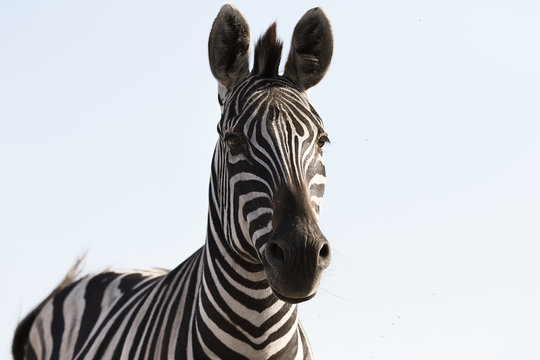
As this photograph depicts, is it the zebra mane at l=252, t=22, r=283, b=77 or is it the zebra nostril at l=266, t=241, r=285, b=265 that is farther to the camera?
the zebra mane at l=252, t=22, r=283, b=77

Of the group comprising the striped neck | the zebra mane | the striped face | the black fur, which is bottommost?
the black fur

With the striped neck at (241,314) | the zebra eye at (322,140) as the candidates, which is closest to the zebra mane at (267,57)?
the zebra eye at (322,140)

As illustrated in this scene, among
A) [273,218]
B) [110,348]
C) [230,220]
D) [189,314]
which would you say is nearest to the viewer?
[273,218]

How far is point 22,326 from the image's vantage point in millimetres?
8180

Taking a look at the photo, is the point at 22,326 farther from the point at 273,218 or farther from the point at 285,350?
the point at 273,218

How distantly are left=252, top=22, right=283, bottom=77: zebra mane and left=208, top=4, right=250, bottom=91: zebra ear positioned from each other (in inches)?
3.7

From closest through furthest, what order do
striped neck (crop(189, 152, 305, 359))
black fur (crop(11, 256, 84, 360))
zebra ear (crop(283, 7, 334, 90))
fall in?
striped neck (crop(189, 152, 305, 359))
zebra ear (crop(283, 7, 334, 90))
black fur (crop(11, 256, 84, 360))

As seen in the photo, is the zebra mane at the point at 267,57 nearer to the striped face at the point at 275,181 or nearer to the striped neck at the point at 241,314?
the striped face at the point at 275,181

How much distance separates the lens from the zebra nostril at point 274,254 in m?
4.24

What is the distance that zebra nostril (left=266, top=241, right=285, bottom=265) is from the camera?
424cm

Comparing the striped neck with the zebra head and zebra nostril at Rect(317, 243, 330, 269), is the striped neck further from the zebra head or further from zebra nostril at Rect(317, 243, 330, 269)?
zebra nostril at Rect(317, 243, 330, 269)

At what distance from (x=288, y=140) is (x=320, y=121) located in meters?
0.37

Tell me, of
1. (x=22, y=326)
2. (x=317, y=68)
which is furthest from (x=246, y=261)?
(x=22, y=326)

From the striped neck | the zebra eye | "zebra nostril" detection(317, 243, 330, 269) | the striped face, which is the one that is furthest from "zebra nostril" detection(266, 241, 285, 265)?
the zebra eye
